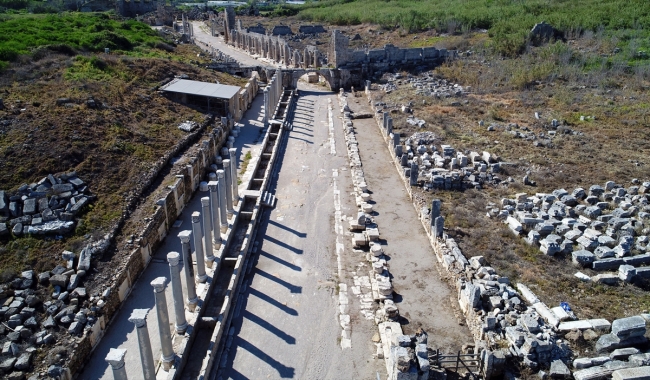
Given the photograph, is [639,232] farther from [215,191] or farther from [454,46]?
[454,46]

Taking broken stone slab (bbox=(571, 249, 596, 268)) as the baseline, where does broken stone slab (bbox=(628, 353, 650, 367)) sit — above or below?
below

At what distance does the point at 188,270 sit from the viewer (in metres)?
12.3

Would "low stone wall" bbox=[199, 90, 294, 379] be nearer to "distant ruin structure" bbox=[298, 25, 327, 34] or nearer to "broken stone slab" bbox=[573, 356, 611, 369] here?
"broken stone slab" bbox=[573, 356, 611, 369]

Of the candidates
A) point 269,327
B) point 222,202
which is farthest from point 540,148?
point 269,327

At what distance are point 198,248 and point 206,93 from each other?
15.0 meters

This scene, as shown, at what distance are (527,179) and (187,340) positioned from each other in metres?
13.6

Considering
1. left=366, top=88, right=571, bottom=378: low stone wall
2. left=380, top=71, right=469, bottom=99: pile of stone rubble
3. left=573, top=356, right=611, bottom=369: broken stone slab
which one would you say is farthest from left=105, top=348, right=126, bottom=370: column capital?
left=380, top=71, right=469, bottom=99: pile of stone rubble

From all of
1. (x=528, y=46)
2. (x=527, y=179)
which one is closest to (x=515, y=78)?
(x=528, y=46)

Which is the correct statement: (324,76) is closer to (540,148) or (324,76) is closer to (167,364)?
(540,148)

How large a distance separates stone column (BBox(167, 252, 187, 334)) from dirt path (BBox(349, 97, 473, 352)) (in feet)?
17.3

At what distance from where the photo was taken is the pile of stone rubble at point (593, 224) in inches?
543

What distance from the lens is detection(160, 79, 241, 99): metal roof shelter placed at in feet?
87.2

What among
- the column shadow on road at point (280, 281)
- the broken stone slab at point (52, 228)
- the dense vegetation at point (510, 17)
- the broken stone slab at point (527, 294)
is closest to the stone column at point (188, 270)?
the column shadow on road at point (280, 281)

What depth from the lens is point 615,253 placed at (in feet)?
46.2
